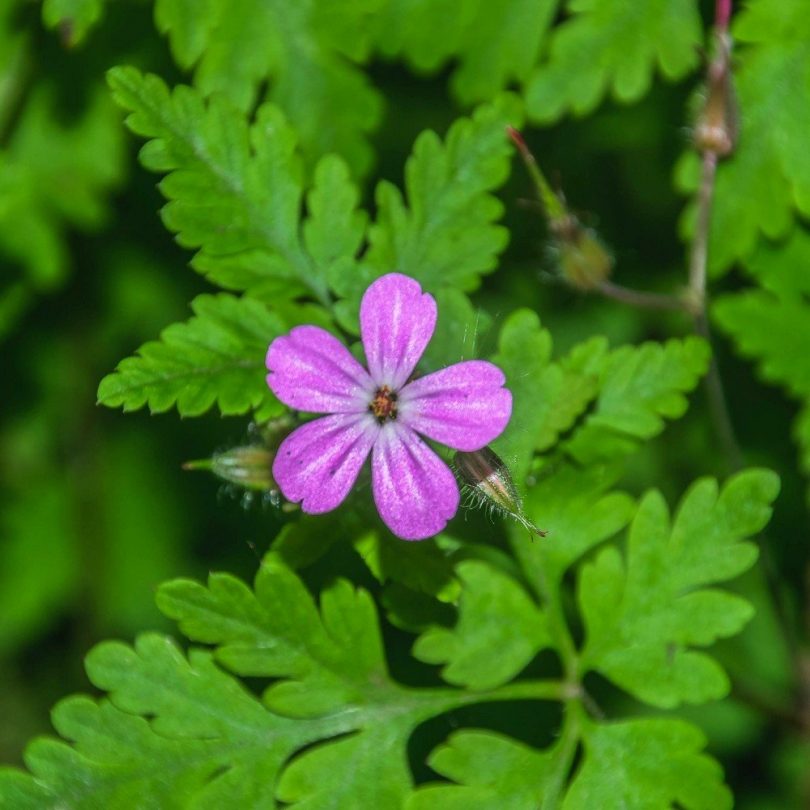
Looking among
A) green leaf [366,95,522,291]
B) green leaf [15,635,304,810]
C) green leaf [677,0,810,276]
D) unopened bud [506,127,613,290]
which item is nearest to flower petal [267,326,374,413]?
green leaf [366,95,522,291]

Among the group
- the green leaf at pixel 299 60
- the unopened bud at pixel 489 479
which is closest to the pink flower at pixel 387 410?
the unopened bud at pixel 489 479

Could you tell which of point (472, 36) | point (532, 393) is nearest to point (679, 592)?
point (532, 393)

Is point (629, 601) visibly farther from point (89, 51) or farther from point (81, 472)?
point (81, 472)

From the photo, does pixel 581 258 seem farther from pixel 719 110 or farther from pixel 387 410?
pixel 387 410

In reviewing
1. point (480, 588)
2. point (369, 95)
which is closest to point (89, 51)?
point (369, 95)

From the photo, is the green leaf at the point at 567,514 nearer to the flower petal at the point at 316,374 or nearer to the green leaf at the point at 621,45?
the flower petal at the point at 316,374

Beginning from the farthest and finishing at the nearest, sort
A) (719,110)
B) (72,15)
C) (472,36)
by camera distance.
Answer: (472,36) → (719,110) → (72,15)
